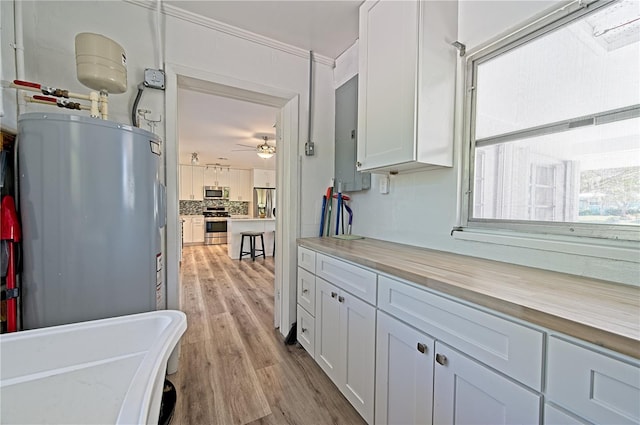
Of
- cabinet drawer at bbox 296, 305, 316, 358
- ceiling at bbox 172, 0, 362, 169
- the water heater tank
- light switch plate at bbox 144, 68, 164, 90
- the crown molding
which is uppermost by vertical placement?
ceiling at bbox 172, 0, 362, 169

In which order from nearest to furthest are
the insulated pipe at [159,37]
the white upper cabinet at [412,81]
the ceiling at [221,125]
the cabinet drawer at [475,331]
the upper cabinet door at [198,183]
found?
the cabinet drawer at [475,331]
the white upper cabinet at [412,81]
the insulated pipe at [159,37]
the ceiling at [221,125]
the upper cabinet door at [198,183]

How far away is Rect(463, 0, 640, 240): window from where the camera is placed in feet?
3.10

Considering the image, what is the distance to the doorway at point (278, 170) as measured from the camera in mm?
1768

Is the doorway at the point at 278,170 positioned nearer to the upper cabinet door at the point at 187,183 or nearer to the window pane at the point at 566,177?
the window pane at the point at 566,177

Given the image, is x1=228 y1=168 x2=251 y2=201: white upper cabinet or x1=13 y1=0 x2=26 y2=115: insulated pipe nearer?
x1=13 y1=0 x2=26 y2=115: insulated pipe

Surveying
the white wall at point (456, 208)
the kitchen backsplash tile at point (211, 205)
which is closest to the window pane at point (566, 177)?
the white wall at point (456, 208)

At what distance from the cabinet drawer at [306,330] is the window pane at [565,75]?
1.65 metres

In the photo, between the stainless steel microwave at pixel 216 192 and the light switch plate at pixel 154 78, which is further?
the stainless steel microwave at pixel 216 192

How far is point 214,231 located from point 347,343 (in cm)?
699

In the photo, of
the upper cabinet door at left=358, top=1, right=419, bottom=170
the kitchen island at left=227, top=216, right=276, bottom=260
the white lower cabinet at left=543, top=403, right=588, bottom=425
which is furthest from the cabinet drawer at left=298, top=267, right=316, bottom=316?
the kitchen island at left=227, top=216, right=276, bottom=260

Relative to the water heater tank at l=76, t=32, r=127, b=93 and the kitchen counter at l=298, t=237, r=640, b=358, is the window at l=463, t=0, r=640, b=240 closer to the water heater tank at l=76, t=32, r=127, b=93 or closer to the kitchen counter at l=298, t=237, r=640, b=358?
the kitchen counter at l=298, t=237, r=640, b=358

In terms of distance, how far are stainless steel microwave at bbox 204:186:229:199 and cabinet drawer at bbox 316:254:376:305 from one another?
7.09m

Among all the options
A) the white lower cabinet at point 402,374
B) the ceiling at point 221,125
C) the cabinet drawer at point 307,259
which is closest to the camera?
the white lower cabinet at point 402,374

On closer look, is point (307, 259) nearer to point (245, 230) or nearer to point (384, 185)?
point (384, 185)
